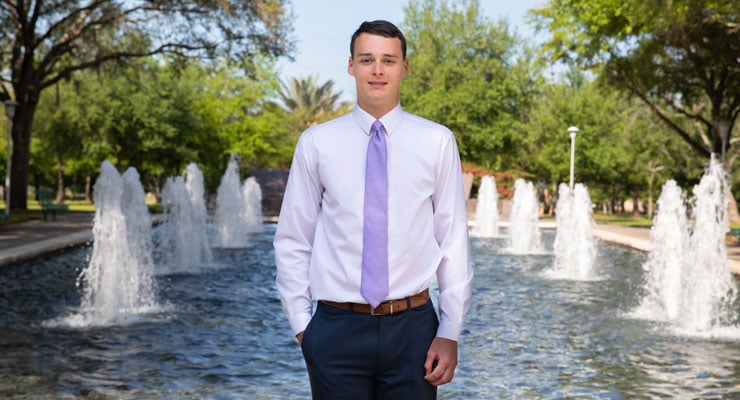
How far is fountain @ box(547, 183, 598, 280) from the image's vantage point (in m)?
15.8

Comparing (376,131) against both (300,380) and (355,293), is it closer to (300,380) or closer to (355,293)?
(355,293)

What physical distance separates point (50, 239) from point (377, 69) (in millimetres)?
17851

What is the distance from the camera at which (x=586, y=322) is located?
10.2 meters

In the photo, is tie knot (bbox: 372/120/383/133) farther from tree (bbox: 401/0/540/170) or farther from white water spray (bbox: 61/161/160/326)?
tree (bbox: 401/0/540/170)

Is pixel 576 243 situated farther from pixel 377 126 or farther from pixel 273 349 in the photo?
pixel 377 126

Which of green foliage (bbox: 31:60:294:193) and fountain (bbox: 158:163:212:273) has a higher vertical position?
green foliage (bbox: 31:60:294:193)

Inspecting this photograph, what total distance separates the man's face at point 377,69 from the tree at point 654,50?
20.6 m

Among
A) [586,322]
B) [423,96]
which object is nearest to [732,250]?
[586,322]

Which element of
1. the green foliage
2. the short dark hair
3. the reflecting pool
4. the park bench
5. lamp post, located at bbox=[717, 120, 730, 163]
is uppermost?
the green foliage

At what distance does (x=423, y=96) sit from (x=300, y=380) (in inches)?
1600

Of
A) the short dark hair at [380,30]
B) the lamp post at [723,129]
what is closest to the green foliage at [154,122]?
the lamp post at [723,129]

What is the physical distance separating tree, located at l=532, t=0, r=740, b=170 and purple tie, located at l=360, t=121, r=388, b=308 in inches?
818

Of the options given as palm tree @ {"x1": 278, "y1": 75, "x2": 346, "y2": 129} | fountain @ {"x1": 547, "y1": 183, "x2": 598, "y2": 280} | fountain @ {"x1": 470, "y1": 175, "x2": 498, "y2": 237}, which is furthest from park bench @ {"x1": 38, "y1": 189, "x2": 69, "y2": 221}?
palm tree @ {"x1": 278, "y1": 75, "x2": 346, "y2": 129}

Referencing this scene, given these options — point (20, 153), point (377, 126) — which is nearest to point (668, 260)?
point (377, 126)
